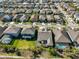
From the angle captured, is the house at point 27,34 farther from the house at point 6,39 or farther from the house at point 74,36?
the house at point 74,36

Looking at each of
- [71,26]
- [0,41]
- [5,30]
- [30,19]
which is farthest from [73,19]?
[0,41]

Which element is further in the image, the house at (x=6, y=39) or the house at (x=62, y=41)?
the house at (x=6, y=39)

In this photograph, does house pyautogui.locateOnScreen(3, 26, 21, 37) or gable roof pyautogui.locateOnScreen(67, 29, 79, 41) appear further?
house pyautogui.locateOnScreen(3, 26, 21, 37)

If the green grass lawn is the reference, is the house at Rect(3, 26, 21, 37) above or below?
above

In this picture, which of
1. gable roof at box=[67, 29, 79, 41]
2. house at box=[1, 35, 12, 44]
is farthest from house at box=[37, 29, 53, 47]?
house at box=[1, 35, 12, 44]

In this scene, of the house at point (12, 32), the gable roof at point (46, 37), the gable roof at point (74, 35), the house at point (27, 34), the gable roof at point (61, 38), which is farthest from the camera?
the house at point (12, 32)

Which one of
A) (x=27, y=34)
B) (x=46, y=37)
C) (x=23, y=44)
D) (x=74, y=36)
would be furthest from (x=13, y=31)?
(x=74, y=36)

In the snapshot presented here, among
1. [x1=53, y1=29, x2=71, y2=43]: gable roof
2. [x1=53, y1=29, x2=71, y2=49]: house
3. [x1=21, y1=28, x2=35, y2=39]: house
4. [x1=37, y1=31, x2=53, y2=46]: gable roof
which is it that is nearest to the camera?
[x1=53, y1=29, x2=71, y2=49]: house

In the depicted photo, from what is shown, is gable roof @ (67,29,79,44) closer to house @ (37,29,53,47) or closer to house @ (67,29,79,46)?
house @ (67,29,79,46)

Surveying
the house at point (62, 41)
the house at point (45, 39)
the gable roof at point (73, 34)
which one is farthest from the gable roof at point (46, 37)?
the gable roof at point (73, 34)

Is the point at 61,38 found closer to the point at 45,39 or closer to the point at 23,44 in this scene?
the point at 45,39
